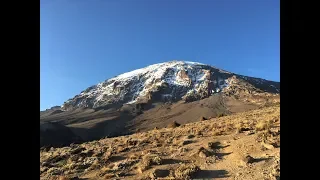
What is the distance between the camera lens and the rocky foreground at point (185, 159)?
12.6 m

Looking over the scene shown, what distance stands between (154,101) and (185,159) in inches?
3573

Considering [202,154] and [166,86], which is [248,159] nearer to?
[202,154]

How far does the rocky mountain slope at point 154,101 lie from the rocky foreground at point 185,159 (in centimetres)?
3361

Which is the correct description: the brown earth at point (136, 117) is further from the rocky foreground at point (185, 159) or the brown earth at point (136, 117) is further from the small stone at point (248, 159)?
the small stone at point (248, 159)

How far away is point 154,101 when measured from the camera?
10544 cm

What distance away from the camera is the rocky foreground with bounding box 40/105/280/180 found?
12570 mm

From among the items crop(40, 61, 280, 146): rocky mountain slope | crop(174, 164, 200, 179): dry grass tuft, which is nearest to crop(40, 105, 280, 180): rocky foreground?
crop(174, 164, 200, 179): dry grass tuft

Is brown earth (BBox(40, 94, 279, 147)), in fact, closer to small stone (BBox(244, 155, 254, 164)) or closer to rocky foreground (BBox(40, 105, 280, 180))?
rocky foreground (BBox(40, 105, 280, 180))

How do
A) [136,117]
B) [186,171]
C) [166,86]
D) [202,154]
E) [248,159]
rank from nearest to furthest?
[186,171]
[248,159]
[202,154]
[136,117]
[166,86]

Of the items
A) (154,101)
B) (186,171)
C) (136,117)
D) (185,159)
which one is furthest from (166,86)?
(186,171)

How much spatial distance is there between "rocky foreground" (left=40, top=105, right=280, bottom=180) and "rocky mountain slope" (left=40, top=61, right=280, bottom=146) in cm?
3361

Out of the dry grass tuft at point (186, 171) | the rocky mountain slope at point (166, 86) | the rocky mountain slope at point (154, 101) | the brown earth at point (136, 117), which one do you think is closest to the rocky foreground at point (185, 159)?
the dry grass tuft at point (186, 171)

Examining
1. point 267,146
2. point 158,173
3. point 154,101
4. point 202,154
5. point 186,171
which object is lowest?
point 158,173

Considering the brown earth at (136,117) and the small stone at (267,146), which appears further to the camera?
the brown earth at (136,117)
